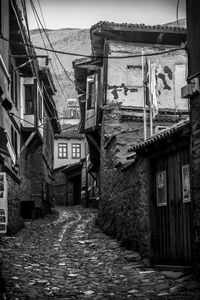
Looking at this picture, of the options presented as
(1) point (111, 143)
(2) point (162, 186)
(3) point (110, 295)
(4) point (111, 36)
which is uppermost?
(4) point (111, 36)

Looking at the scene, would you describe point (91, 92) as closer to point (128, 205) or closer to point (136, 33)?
point (136, 33)

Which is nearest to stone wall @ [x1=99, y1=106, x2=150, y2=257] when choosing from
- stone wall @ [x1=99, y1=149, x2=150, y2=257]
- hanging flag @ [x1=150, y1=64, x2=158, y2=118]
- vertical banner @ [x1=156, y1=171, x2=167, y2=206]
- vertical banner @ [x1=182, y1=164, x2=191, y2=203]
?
stone wall @ [x1=99, y1=149, x2=150, y2=257]

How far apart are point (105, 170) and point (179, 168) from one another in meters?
8.38

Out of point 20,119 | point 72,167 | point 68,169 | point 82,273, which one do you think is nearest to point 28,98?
point 20,119

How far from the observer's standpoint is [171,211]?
9.60 m

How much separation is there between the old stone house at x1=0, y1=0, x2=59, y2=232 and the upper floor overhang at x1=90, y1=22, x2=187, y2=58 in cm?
297

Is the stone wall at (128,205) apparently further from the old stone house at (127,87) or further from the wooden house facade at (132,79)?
the wooden house facade at (132,79)

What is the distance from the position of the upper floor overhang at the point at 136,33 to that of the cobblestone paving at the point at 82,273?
8.60m

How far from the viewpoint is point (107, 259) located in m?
11.6

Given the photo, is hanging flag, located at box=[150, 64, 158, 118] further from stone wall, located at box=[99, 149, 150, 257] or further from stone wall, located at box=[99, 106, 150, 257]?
stone wall, located at box=[99, 149, 150, 257]

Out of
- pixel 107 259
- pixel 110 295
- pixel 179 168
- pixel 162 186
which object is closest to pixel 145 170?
pixel 162 186

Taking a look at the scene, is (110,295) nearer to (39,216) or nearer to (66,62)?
(39,216)

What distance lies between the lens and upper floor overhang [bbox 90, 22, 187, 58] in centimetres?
1881

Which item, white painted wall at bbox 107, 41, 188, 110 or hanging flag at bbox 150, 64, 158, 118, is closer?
hanging flag at bbox 150, 64, 158, 118
